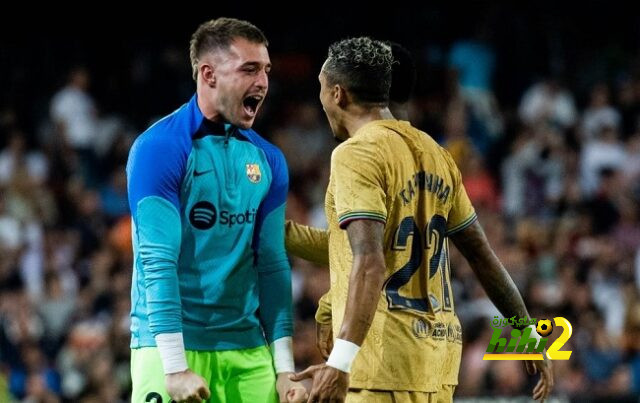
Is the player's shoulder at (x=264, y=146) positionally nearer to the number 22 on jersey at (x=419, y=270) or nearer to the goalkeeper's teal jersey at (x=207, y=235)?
the goalkeeper's teal jersey at (x=207, y=235)

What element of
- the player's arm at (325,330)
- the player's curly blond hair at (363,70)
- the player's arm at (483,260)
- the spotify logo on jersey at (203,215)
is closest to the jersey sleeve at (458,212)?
the player's arm at (483,260)

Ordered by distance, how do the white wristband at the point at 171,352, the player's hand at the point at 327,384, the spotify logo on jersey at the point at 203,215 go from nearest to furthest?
the player's hand at the point at 327,384
the white wristband at the point at 171,352
the spotify logo on jersey at the point at 203,215

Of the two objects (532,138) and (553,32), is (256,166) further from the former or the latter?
(553,32)

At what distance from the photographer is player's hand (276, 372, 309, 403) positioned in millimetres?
4685

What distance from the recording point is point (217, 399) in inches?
184

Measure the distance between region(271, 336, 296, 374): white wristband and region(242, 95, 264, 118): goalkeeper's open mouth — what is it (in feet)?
3.00

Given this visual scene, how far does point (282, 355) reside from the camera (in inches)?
191

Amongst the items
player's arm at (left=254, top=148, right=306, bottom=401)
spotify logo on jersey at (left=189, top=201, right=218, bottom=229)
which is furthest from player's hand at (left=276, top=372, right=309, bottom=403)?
spotify logo on jersey at (left=189, top=201, right=218, bottom=229)

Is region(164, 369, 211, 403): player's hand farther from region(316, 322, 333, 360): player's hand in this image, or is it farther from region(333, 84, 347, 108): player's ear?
region(333, 84, 347, 108): player's ear

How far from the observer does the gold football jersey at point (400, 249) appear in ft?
14.3

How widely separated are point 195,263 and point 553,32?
1024 centimetres

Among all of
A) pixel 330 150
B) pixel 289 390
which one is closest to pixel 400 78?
pixel 289 390

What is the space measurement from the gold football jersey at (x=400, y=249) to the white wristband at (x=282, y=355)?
419mm

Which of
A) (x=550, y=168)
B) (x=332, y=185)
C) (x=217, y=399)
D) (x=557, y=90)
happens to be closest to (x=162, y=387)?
(x=217, y=399)
